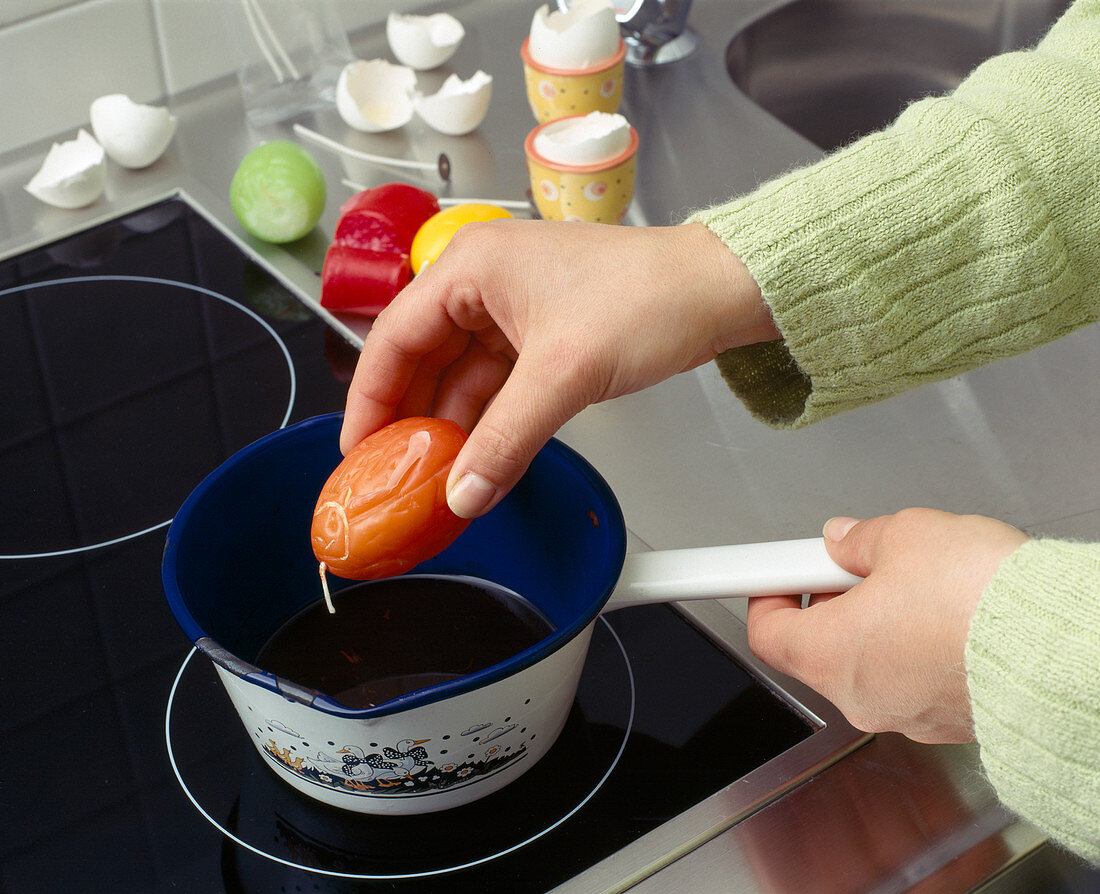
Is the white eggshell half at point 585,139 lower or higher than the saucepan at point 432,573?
higher

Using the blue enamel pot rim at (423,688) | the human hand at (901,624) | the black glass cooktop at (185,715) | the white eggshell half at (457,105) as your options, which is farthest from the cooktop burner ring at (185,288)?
the human hand at (901,624)

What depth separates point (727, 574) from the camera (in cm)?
57

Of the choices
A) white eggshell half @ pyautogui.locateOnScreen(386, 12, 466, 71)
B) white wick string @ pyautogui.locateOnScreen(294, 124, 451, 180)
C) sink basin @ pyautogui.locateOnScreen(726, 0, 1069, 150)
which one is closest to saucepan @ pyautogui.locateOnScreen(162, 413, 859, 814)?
white wick string @ pyautogui.locateOnScreen(294, 124, 451, 180)

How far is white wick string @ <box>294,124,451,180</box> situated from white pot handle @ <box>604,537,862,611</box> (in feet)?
2.10

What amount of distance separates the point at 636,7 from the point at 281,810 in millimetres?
995

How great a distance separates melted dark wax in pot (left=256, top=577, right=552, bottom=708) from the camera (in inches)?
24.9

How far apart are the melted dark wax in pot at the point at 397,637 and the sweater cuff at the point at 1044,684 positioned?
0.27m

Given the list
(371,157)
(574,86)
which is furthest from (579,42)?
(371,157)

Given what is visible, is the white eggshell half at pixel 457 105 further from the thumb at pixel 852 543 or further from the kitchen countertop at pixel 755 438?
the thumb at pixel 852 543

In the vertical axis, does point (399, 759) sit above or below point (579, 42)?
below

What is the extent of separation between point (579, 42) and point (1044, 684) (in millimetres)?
763

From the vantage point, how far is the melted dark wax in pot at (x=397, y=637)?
0.63 meters

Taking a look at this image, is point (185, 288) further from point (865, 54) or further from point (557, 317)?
point (865, 54)

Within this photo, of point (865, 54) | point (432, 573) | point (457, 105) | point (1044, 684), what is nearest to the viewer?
point (1044, 684)
